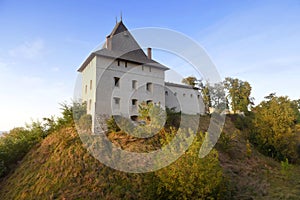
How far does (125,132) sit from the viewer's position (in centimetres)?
1728

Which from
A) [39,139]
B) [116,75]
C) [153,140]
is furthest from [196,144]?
[39,139]

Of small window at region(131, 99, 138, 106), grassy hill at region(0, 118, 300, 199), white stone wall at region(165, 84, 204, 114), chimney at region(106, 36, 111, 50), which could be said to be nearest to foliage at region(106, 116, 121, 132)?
grassy hill at region(0, 118, 300, 199)

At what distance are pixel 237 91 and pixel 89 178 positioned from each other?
36429mm

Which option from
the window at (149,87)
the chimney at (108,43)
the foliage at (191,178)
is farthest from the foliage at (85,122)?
the foliage at (191,178)

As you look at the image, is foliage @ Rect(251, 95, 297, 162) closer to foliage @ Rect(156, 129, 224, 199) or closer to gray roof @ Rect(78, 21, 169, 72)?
gray roof @ Rect(78, 21, 169, 72)

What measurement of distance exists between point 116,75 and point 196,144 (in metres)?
12.1

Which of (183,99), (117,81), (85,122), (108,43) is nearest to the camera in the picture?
(85,122)

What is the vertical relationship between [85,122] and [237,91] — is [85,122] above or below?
below

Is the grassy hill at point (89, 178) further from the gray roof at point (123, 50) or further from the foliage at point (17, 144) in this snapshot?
the gray roof at point (123, 50)

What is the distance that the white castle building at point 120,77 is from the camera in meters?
18.7

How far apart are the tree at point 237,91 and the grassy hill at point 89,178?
2381 cm

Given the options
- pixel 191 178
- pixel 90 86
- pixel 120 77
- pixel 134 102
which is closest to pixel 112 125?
pixel 134 102

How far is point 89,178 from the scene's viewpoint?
12.4 meters

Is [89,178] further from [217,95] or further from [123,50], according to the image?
[217,95]
